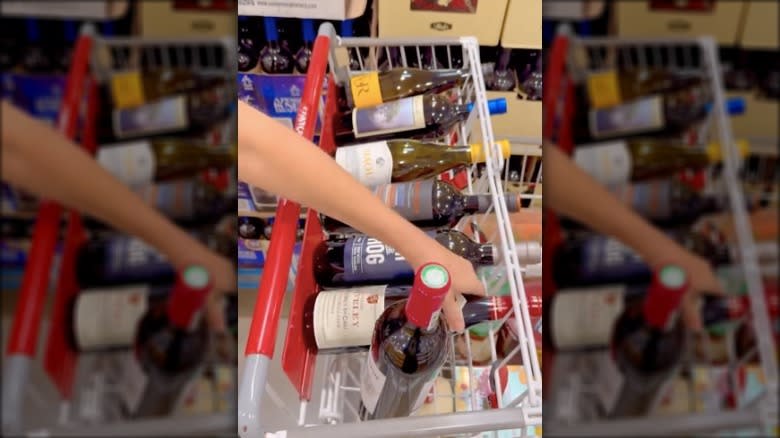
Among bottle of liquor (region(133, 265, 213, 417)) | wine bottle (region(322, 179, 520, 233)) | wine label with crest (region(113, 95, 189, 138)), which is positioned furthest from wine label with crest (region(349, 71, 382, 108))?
bottle of liquor (region(133, 265, 213, 417))

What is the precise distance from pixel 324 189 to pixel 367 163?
0.11 metres

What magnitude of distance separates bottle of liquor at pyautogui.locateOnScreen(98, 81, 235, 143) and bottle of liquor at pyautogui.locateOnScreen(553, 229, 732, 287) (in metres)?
0.47

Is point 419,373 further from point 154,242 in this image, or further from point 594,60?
point 594,60

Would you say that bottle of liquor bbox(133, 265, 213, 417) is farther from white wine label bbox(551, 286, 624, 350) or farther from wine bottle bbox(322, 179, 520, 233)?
white wine label bbox(551, 286, 624, 350)

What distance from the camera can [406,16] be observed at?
735mm

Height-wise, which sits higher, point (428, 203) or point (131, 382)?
point (428, 203)

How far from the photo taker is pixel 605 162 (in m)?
0.60

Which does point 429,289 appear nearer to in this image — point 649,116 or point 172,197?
point 172,197

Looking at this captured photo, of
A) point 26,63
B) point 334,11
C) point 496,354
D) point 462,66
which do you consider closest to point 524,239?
point 496,354

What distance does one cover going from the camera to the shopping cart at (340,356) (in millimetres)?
548

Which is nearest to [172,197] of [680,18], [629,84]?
[680,18]

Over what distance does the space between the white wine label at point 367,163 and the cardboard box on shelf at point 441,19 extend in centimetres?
14

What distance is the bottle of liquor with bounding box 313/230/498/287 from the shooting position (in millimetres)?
689

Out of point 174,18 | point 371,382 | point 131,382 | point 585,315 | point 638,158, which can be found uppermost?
point 174,18
